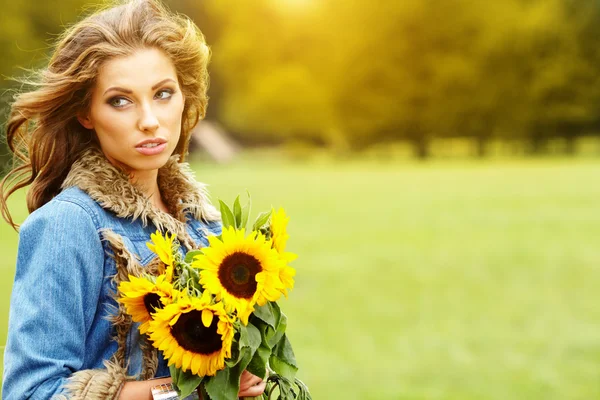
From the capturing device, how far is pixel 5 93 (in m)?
2.58

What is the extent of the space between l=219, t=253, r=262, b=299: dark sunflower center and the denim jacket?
212mm

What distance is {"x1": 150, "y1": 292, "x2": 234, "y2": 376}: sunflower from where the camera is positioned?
64.6 inches

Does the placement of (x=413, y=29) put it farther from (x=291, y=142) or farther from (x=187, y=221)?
(x=187, y=221)

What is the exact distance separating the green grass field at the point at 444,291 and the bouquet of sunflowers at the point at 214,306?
319 centimetres

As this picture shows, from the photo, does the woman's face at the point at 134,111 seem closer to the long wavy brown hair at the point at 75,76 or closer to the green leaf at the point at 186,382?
the long wavy brown hair at the point at 75,76

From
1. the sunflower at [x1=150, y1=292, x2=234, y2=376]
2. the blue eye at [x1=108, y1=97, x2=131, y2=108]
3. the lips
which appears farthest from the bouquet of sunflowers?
the blue eye at [x1=108, y1=97, x2=131, y2=108]

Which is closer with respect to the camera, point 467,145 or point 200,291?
point 200,291

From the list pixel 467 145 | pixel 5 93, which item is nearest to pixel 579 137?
pixel 467 145

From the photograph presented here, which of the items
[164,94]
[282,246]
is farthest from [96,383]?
[164,94]

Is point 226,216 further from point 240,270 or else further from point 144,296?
point 144,296

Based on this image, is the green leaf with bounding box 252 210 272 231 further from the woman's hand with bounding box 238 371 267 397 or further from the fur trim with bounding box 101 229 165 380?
the woman's hand with bounding box 238 371 267 397

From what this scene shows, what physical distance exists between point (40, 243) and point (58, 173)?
0.32 meters

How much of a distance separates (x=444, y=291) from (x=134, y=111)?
8148 millimetres

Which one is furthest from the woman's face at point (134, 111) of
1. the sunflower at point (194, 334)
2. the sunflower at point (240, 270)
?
the sunflower at point (194, 334)
